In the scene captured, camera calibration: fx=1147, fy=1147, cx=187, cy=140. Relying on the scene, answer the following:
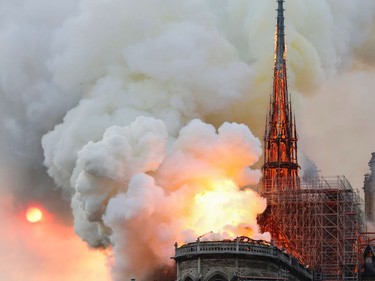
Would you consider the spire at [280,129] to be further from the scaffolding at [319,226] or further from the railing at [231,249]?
the railing at [231,249]

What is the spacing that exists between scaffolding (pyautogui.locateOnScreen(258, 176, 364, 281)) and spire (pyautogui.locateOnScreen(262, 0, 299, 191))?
347 inches

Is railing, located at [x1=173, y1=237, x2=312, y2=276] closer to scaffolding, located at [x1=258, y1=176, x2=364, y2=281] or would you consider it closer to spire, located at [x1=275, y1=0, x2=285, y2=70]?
scaffolding, located at [x1=258, y1=176, x2=364, y2=281]

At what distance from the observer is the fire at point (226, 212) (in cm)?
11612

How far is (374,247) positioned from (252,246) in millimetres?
32253

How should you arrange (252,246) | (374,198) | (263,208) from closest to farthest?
(252,246)
(263,208)
(374,198)

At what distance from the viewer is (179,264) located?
111875 millimetres

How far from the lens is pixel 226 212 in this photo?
117 metres

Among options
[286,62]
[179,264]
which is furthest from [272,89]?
[179,264]

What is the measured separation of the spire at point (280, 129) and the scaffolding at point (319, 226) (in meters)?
8.82

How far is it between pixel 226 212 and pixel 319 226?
1431 centimetres

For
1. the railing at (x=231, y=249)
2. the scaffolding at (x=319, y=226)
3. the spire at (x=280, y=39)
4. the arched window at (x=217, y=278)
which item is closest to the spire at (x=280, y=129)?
the spire at (x=280, y=39)

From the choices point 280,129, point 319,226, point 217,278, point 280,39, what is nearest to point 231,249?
point 217,278

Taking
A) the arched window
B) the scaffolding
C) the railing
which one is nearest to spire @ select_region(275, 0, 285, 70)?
the scaffolding

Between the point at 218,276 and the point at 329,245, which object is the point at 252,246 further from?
the point at 329,245
